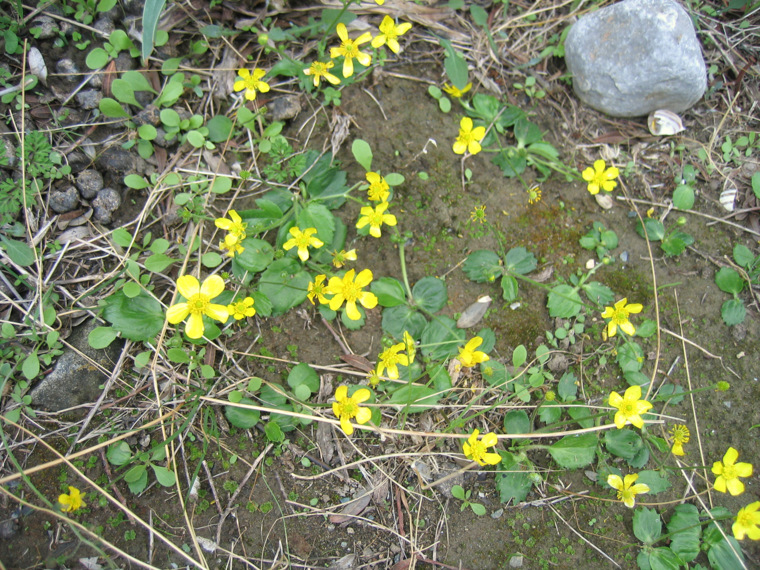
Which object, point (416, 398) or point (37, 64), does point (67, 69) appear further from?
point (416, 398)

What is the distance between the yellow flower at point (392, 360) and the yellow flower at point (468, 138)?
1254 mm

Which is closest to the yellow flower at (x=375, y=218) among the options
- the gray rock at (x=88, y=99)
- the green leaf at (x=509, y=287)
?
the green leaf at (x=509, y=287)

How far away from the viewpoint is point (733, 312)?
3061 millimetres

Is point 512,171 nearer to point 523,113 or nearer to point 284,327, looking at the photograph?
point 523,113

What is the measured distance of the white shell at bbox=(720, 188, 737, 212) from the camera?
3.31 m

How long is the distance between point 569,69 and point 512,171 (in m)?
0.94

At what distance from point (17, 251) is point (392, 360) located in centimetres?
211

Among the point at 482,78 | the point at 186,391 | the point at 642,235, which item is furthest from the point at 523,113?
the point at 186,391

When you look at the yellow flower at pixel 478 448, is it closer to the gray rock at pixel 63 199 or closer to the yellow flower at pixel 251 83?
the yellow flower at pixel 251 83

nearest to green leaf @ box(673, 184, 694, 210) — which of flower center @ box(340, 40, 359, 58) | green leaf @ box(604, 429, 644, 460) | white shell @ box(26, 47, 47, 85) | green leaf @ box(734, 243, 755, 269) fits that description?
green leaf @ box(734, 243, 755, 269)

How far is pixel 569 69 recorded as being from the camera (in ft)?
11.2

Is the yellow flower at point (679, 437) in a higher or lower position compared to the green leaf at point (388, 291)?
lower

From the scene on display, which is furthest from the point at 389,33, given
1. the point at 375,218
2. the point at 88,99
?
the point at 88,99

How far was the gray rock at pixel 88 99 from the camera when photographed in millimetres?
2896
